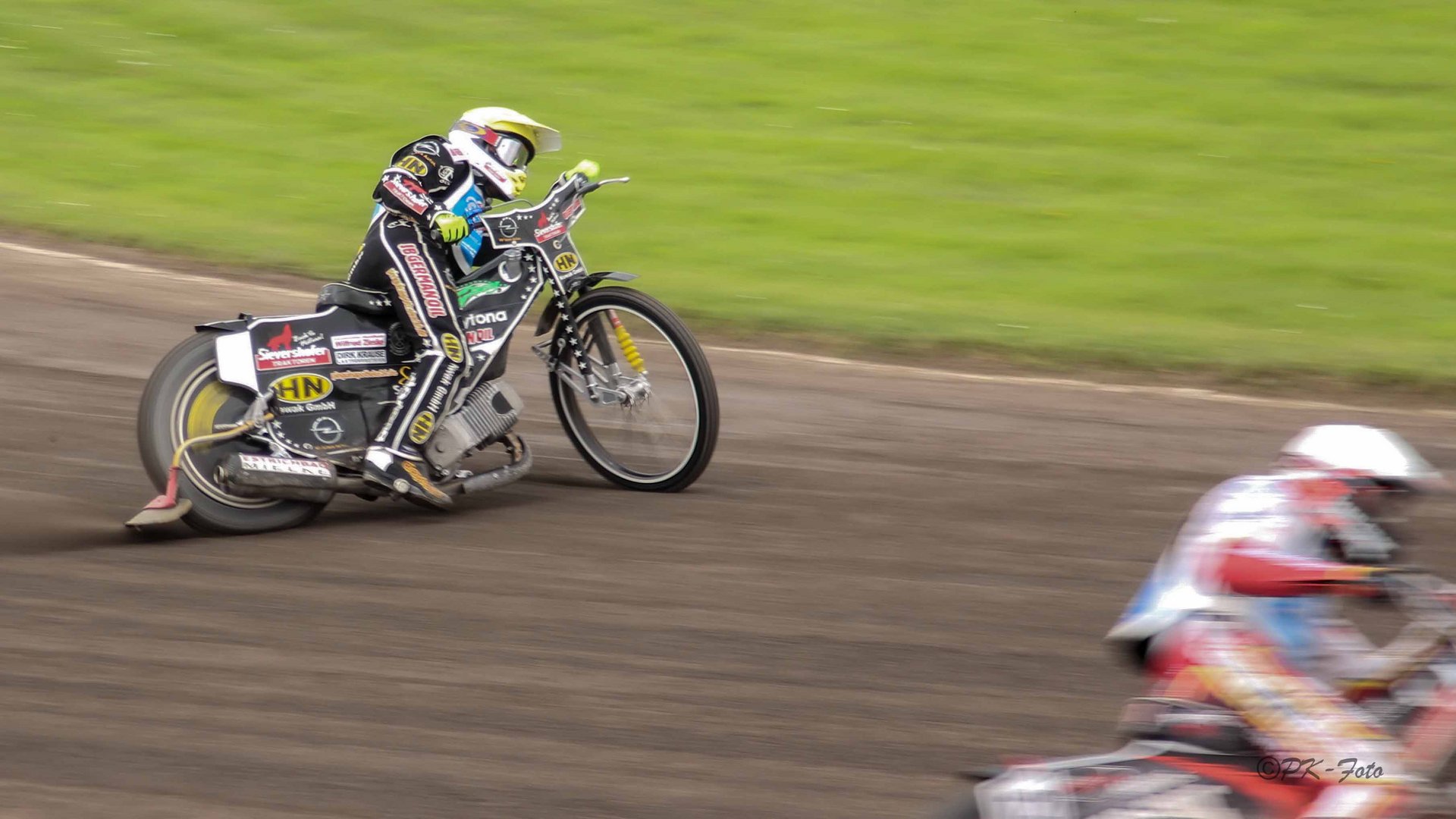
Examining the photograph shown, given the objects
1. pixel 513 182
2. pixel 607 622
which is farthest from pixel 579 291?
pixel 607 622

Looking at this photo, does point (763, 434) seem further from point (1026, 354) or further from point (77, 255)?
point (77, 255)

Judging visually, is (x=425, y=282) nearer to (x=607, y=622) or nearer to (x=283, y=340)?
(x=283, y=340)

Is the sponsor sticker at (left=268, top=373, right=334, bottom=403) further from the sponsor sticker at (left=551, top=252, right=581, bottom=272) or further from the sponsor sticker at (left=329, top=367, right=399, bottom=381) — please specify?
the sponsor sticker at (left=551, top=252, right=581, bottom=272)

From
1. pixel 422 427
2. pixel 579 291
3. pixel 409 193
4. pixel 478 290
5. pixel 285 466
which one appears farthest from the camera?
pixel 579 291

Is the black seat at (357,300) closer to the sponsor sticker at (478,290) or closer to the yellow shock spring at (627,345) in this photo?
the sponsor sticker at (478,290)

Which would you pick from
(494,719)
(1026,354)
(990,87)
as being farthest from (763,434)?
(990,87)

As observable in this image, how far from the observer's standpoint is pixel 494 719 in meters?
5.24

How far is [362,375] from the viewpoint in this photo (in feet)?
25.5

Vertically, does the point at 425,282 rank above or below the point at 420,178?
below

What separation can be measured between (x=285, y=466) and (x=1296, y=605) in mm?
4900

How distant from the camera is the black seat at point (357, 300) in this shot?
7.73 m

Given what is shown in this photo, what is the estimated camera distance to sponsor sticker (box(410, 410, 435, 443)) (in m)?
7.58

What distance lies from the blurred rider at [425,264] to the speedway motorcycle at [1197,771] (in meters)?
4.39

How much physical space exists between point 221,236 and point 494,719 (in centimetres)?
972
